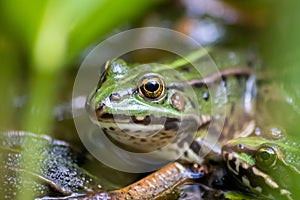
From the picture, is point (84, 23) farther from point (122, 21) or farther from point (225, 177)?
point (225, 177)

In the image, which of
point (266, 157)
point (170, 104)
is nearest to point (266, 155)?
point (266, 157)

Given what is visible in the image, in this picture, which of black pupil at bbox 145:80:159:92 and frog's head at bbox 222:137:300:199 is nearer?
frog's head at bbox 222:137:300:199

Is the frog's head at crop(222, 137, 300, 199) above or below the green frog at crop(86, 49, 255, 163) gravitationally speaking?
below

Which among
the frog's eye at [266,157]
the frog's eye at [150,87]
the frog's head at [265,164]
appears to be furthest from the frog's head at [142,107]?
the frog's eye at [266,157]

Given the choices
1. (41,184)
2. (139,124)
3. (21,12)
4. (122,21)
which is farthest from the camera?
(122,21)

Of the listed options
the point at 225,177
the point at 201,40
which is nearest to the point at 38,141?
the point at 225,177

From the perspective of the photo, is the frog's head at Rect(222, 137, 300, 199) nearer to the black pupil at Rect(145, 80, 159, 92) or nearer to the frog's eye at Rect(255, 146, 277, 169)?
the frog's eye at Rect(255, 146, 277, 169)

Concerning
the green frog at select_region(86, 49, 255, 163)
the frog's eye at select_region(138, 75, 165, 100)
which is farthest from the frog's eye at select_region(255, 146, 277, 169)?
the frog's eye at select_region(138, 75, 165, 100)
